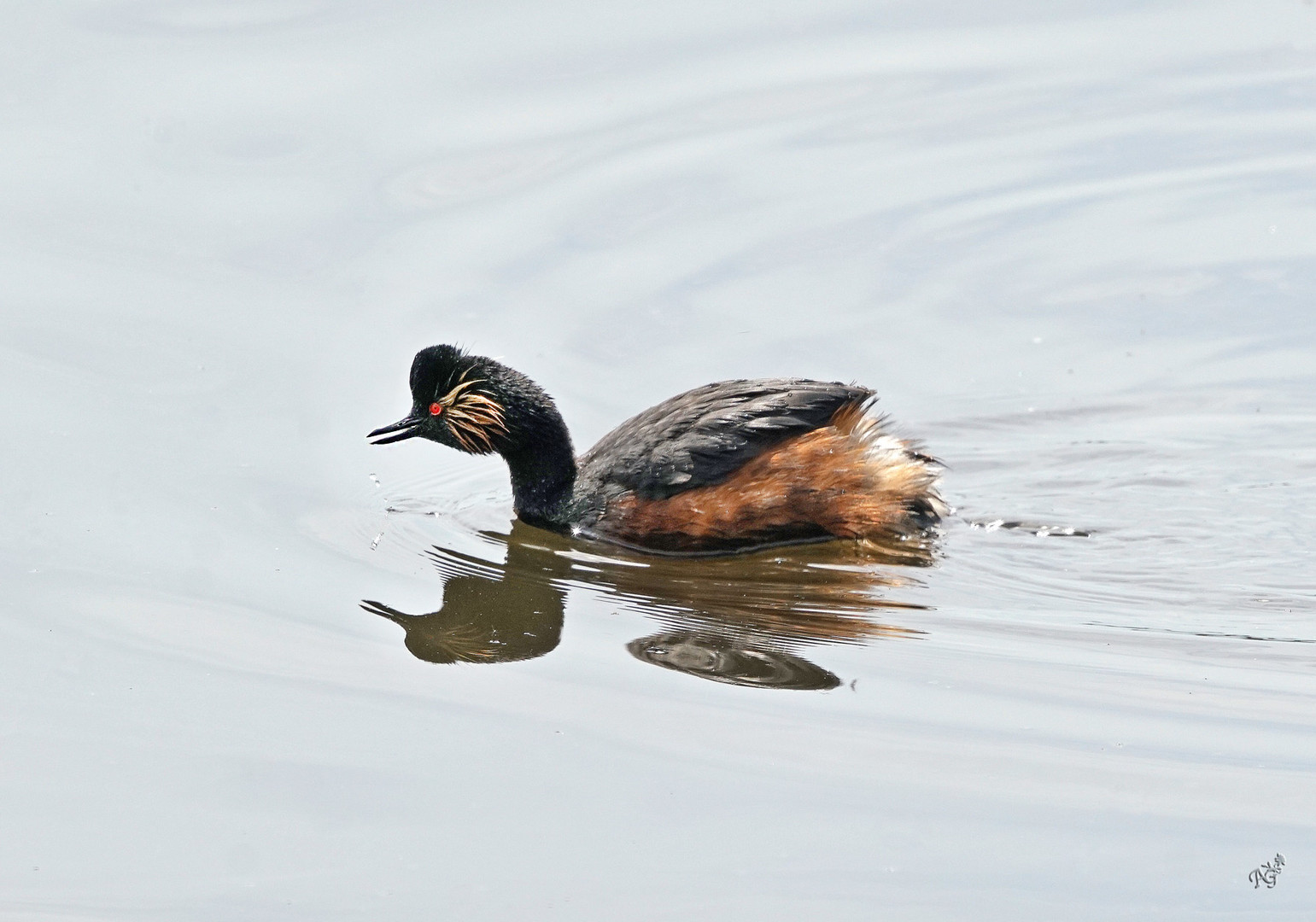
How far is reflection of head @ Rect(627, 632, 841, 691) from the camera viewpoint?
20.4 ft

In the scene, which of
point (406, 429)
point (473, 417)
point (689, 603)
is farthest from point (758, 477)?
point (406, 429)

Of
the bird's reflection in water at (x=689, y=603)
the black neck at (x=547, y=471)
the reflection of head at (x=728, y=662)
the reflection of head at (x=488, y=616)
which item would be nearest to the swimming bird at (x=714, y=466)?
the black neck at (x=547, y=471)

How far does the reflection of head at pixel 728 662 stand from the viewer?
244 inches

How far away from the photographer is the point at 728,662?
640cm

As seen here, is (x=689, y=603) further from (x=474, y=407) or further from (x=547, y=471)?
(x=474, y=407)

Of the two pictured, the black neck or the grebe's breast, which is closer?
the grebe's breast

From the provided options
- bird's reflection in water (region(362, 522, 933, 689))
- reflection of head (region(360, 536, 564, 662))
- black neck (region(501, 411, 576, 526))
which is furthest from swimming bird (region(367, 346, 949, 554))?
reflection of head (region(360, 536, 564, 662))

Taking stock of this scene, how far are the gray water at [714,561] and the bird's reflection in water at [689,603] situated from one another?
31 mm

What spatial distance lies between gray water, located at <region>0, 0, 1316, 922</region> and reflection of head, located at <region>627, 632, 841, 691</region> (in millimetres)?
28

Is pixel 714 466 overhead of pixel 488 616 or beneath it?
overhead

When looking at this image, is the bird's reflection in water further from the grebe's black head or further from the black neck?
the grebe's black head

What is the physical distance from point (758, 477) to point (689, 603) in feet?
3.00

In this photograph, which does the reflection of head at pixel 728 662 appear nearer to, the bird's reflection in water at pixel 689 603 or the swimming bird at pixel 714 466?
the bird's reflection in water at pixel 689 603

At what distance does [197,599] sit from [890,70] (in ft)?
23.4
